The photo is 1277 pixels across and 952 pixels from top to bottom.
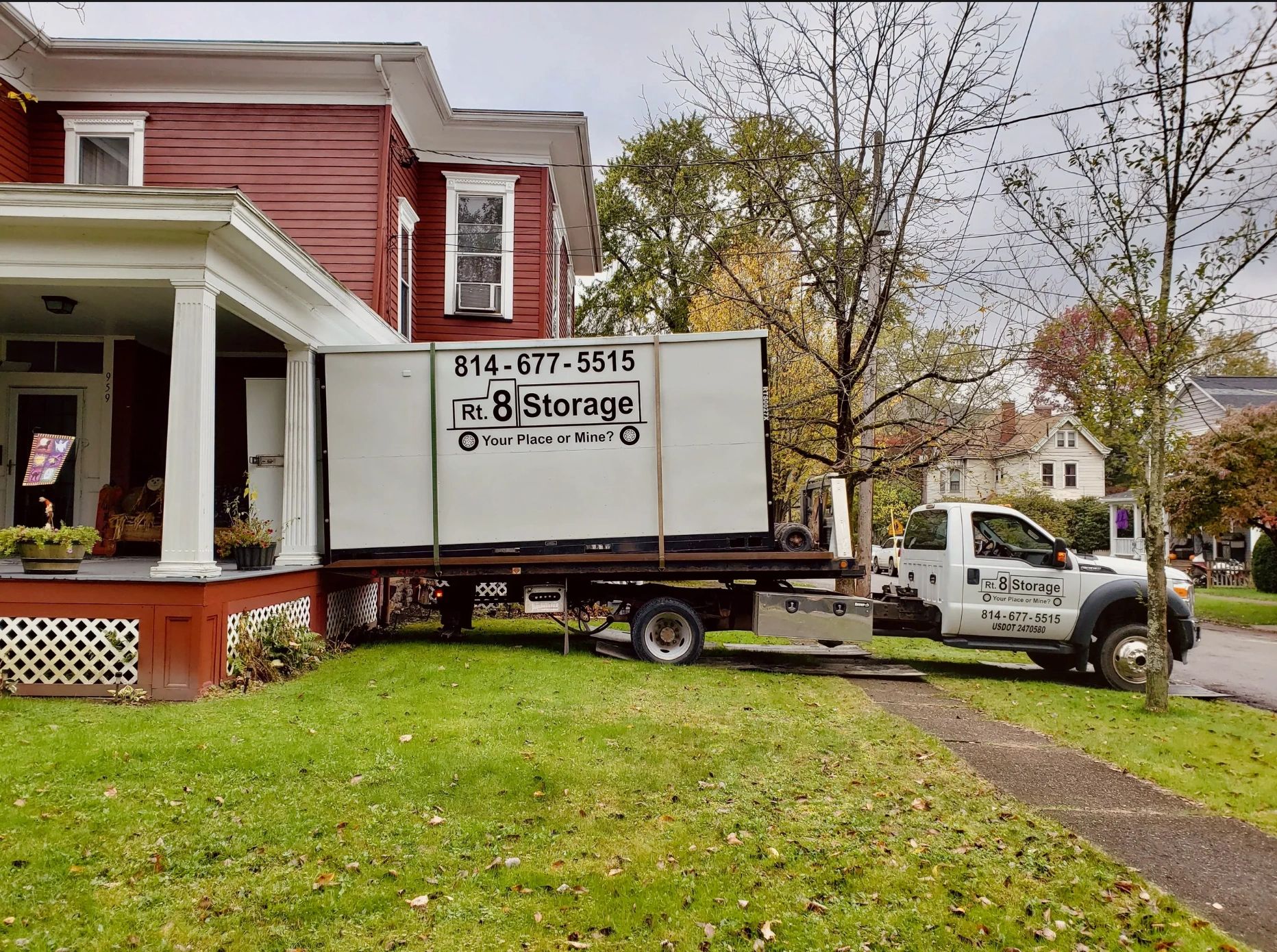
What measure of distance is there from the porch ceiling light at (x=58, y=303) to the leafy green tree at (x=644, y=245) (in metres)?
7.91

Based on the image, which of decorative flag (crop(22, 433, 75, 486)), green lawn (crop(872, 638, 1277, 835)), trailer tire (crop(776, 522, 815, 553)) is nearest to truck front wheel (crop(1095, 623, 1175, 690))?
green lawn (crop(872, 638, 1277, 835))

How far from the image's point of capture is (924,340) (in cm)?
1274

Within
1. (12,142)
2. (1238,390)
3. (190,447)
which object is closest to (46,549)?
(190,447)

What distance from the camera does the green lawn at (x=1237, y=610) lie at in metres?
19.5

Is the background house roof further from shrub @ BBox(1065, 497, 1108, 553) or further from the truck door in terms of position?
the truck door

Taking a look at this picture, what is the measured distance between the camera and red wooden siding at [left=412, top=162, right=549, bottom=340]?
15523mm

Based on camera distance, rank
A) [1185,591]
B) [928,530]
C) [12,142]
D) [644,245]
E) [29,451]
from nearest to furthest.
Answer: [1185,591] → [928,530] → [29,451] → [12,142] → [644,245]

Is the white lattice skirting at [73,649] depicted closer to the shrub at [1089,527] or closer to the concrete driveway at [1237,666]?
the concrete driveway at [1237,666]

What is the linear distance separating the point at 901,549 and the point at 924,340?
324 centimetres

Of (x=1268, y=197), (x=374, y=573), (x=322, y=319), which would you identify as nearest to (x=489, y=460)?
(x=374, y=573)

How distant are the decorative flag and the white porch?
37.4 inches

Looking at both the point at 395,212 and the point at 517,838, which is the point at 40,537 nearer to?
Answer: the point at 517,838

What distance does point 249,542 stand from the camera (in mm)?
9414

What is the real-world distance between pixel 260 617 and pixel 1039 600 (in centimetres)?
832
